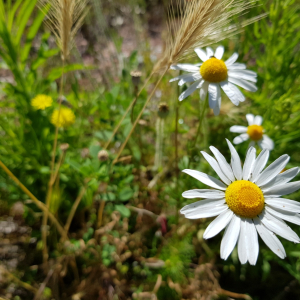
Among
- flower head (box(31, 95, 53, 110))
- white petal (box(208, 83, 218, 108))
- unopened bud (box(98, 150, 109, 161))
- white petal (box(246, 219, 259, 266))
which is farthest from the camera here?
flower head (box(31, 95, 53, 110))

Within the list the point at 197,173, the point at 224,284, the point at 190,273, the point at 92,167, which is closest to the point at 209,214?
the point at 197,173

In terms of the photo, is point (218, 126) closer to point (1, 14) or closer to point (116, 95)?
point (116, 95)

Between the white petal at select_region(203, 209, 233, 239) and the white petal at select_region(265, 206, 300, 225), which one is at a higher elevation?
the white petal at select_region(265, 206, 300, 225)

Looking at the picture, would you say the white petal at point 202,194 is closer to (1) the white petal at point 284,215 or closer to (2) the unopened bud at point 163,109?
(1) the white petal at point 284,215

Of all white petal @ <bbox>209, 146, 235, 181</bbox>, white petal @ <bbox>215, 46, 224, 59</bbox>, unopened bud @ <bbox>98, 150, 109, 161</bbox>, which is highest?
white petal @ <bbox>215, 46, 224, 59</bbox>

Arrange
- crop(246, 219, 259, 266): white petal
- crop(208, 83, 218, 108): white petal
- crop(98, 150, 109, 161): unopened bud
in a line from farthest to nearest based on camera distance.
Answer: crop(98, 150, 109, 161): unopened bud
crop(208, 83, 218, 108): white petal
crop(246, 219, 259, 266): white petal

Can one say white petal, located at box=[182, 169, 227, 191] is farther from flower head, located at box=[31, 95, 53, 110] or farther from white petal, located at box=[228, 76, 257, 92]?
flower head, located at box=[31, 95, 53, 110]

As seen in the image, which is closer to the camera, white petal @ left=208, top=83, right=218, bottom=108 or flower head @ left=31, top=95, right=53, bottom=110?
white petal @ left=208, top=83, right=218, bottom=108

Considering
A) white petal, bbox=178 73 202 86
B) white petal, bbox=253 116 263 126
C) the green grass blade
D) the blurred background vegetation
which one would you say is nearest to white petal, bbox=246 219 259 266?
the blurred background vegetation

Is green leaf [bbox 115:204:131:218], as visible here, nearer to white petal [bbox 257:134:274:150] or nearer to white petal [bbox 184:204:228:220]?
white petal [bbox 184:204:228:220]
